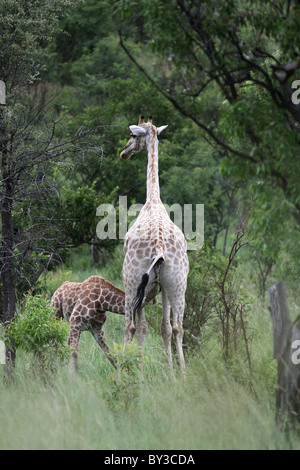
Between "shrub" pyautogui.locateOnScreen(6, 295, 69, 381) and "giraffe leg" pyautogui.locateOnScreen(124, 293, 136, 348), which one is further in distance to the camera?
"giraffe leg" pyautogui.locateOnScreen(124, 293, 136, 348)

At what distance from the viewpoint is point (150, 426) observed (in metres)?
5.76

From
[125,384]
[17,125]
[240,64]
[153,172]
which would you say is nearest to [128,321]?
[125,384]

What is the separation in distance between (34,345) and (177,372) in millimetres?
→ 1763

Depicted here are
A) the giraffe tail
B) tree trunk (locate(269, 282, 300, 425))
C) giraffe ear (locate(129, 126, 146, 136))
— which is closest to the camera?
tree trunk (locate(269, 282, 300, 425))

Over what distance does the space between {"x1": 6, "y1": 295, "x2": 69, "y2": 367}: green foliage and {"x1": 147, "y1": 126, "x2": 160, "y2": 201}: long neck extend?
1999mm

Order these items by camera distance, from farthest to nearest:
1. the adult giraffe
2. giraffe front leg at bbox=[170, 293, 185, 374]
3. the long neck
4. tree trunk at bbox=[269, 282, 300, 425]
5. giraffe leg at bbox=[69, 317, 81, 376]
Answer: the long neck → giraffe leg at bbox=[69, 317, 81, 376] → giraffe front leg at bbox=[170, 293, 185, 374] → the adult giraffe → tree trunk at bbox=[269, 282, 300, 425]

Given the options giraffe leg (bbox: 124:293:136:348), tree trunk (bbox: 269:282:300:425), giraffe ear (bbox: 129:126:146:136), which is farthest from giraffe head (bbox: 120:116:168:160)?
tree trunk (bbox: 269:282:300:425)

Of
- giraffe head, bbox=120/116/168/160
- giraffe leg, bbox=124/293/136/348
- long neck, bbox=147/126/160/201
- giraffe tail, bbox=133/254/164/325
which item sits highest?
giraffe head, bbox=120/116/168/160

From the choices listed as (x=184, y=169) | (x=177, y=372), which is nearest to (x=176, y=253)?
(x=177, y=372)

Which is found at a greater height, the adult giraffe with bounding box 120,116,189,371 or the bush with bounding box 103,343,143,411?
the adult giraffe with bounding box 120,116,189,371

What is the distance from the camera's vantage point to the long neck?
8.30 m

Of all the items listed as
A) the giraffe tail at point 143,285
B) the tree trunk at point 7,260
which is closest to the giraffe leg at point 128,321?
the giraffe tail at point 143,285

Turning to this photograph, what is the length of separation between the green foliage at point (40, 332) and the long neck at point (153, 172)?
1999 millimetres

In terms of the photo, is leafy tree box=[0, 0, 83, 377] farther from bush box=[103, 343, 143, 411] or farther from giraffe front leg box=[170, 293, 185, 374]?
bush box=[103, 343, 143, 411]
